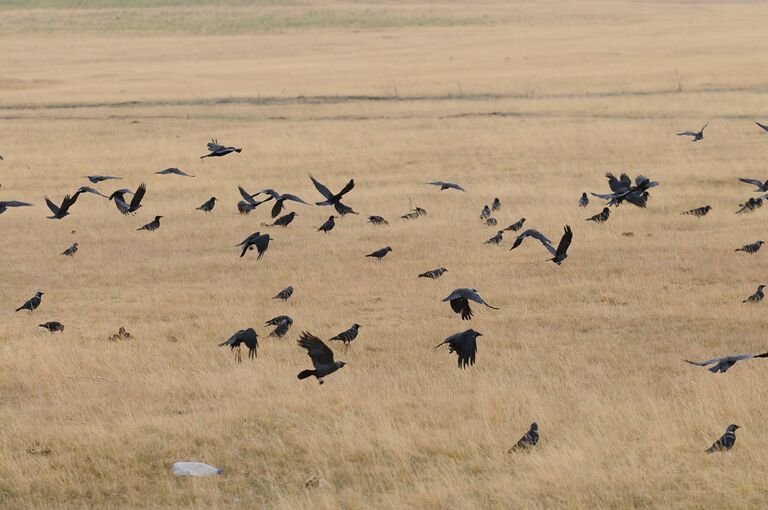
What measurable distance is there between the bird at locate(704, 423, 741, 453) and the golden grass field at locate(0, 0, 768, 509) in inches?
7.4

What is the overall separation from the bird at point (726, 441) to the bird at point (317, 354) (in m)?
3.32

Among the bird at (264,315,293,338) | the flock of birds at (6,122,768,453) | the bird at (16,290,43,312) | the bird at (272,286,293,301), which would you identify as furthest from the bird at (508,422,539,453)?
the bird at (16,290,43,312)

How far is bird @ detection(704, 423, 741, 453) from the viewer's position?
992 centimetres

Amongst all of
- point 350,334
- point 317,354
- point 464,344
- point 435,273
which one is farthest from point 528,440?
point 435,273

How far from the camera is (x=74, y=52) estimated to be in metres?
94.8

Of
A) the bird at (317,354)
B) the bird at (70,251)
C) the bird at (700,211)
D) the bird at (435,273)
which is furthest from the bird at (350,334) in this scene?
the bird at (700,211)

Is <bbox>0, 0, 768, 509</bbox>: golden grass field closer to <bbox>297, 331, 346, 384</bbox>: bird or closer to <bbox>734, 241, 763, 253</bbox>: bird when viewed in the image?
Result: <bbox>734, 241, 763, 253</bbox>: bird

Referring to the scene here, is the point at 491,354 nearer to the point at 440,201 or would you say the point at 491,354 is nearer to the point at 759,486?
the point at 759,486

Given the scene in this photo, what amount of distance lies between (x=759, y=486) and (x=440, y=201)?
18.7 meters

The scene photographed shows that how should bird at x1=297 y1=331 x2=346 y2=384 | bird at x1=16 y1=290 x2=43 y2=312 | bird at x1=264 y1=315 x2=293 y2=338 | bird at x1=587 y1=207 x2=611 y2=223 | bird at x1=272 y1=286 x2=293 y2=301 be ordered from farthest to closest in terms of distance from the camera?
bird at x1=587 y1=207 x2=611 y2=223
bird at x1=272 y1=286 x2=293 y2=301
bird at x1=16 y1=290 x2=43 y2=312
bird at x1=264 y1=315 x2=293 y2=338
bird at x1=297 y1=331 x2=346 y2=384

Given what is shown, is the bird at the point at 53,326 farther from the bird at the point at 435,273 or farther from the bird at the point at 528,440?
the bird at the point at 528,440

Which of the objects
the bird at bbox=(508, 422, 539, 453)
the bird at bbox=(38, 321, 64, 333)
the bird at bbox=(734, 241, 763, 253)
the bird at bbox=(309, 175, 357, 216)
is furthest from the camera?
the bird at bbox=(734, 241, 763, 253)

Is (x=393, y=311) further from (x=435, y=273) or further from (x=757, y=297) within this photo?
(x=757, y=297)

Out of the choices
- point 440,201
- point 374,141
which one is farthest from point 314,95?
point 440,201
